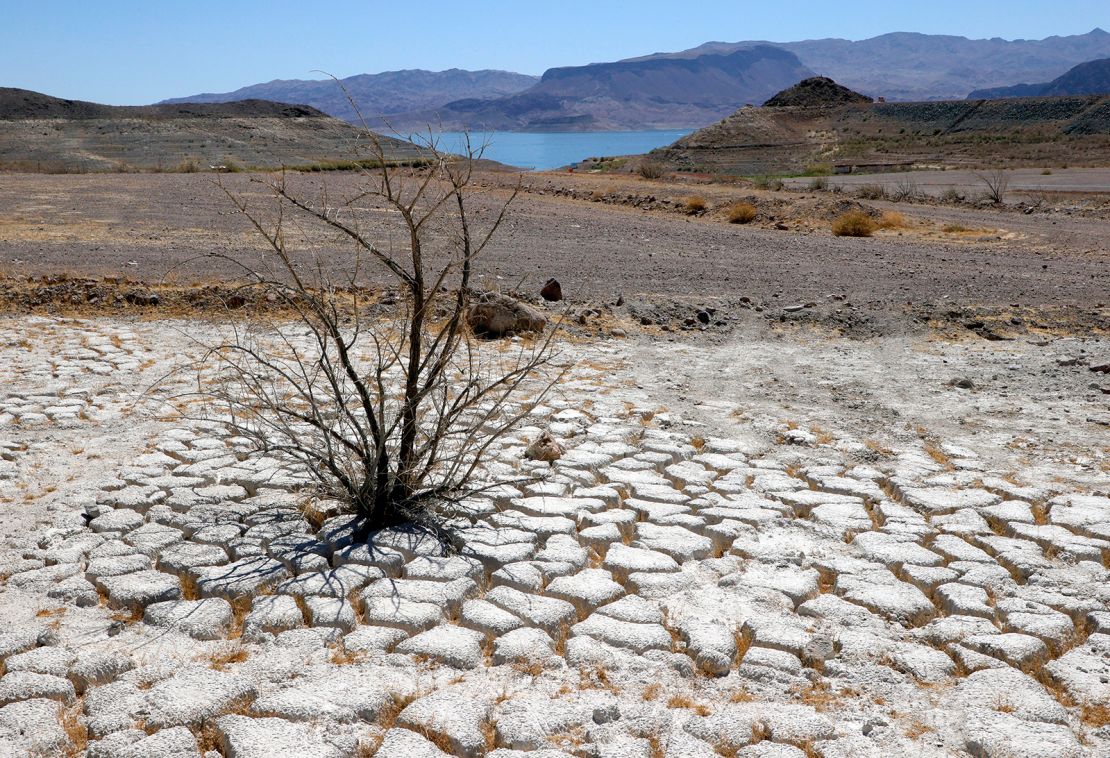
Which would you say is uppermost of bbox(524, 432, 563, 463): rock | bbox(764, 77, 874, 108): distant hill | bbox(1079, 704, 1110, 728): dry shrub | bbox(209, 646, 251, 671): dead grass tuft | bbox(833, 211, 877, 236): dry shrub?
Answer: bbox(764, 77, 874, 108): distant hill

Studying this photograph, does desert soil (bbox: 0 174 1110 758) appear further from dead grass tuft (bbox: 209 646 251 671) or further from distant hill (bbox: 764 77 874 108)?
distant hill (bbox: 764 77 874 108)

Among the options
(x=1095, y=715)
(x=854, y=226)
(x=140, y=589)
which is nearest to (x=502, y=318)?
(x=140, y=589)

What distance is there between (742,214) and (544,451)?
1391cm

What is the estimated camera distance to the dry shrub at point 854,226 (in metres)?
16.6

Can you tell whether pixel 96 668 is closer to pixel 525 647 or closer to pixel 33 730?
pixel 33 730

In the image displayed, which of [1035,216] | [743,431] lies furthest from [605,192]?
[743,431]

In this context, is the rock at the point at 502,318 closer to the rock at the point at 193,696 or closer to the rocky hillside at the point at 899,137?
the rock at the point at 193,696

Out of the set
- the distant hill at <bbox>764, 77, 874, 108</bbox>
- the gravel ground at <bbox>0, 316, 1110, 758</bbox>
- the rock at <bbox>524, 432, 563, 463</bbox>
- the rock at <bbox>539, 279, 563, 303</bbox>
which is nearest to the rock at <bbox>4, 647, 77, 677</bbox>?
the gravel ground at <bbox>0, 316, 1110, 758</bbox>

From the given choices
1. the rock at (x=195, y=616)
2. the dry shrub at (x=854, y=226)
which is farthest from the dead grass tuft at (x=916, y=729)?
the dry shrub at (x=854, y=226)

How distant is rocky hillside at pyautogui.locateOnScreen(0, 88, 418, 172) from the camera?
37062 mm

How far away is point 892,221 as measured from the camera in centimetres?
1767

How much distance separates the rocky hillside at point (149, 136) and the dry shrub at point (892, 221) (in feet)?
69.0

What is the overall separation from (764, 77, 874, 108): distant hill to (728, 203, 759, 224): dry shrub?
46.5 m

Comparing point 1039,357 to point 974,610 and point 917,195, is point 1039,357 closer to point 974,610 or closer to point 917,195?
point 974,610
